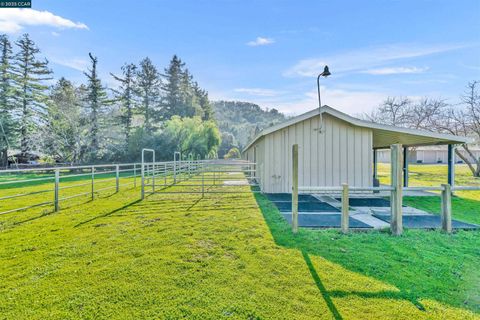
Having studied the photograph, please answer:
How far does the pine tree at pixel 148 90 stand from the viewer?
98.1 ft

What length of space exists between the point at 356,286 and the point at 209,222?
9.13ft

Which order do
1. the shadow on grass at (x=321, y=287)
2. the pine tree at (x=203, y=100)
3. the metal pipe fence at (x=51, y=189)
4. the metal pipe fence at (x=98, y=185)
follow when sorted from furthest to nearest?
1. the pine tree at (x=203, y=100)
2. the metal pipe fence at (x=98, y=185)
3. the metal pipe fence at (x=51, y=189)
4. the shadow on grass at (x=321, y=287)

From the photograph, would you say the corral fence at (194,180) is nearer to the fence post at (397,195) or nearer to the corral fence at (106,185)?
the corral fence at (106,185)

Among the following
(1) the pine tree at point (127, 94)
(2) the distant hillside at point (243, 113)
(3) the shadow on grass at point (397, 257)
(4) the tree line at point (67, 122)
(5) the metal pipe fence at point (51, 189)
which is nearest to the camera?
(3) the shadow on grass at point (397, 257)

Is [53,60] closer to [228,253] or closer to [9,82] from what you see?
[9,82]

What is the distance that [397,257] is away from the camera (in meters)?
3.12

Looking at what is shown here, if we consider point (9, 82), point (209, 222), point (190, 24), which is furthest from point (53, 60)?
point (209, 222)

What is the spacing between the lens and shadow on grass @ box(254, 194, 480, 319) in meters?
2.29

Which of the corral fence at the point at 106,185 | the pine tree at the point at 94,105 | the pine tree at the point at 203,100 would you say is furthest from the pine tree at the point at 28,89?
the pine tree at the point at 203,100

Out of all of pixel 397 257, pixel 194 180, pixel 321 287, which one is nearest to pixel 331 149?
pixel 397 257

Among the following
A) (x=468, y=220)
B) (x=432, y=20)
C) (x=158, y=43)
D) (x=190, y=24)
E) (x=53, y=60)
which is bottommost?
(x=468, y=220)

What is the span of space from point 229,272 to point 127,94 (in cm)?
2953

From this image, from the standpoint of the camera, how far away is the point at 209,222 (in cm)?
465

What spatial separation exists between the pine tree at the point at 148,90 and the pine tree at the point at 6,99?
11.0m
